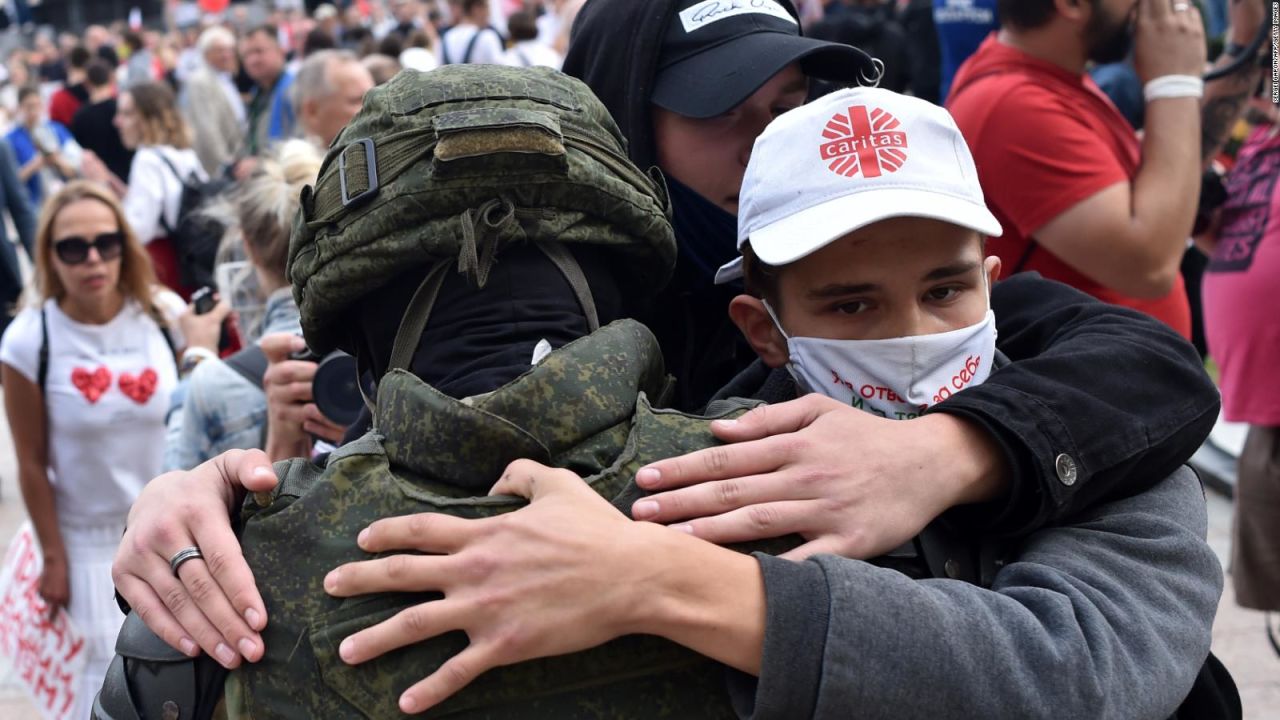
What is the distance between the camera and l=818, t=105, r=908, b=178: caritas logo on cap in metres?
1.72

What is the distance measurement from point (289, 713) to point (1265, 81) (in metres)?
3.90

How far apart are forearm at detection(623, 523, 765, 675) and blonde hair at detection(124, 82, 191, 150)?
7.46 meters

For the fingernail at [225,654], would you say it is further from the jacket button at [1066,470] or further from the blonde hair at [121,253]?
the blonde hair at [121,253]

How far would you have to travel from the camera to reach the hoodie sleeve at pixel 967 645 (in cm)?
131

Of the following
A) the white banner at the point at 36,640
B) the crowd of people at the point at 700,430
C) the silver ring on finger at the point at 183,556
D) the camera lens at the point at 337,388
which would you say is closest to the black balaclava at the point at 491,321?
the crowd of people at the point at 700,430

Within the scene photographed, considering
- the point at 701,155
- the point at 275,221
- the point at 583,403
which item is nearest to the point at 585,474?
the point at 583,403

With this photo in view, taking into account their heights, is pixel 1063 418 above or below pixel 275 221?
above

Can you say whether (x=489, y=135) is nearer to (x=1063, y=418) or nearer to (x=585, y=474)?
(x=585, y=474)

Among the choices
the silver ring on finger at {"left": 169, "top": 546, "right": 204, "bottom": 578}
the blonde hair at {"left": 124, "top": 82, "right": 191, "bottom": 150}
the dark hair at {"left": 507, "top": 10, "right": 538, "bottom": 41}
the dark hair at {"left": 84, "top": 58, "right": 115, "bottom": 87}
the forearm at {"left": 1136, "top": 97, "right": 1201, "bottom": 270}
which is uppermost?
the silver ring on finger at {"left": 169, "top": 546, "right": 204, "bottom": 578}

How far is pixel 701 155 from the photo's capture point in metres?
2.24

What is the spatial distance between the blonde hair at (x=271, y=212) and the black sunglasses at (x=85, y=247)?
1.28 meters

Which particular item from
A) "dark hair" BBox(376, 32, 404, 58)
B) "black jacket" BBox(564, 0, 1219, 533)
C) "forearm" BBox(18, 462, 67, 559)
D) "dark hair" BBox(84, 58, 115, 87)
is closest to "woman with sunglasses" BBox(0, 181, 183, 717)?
"forearm" BBox(18, 462, 67, 559)

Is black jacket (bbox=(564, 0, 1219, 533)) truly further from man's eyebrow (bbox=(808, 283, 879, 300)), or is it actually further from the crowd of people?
man's eyebrow (bbox=(808, 283, 879, 300))

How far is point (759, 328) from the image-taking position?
1.92 m
